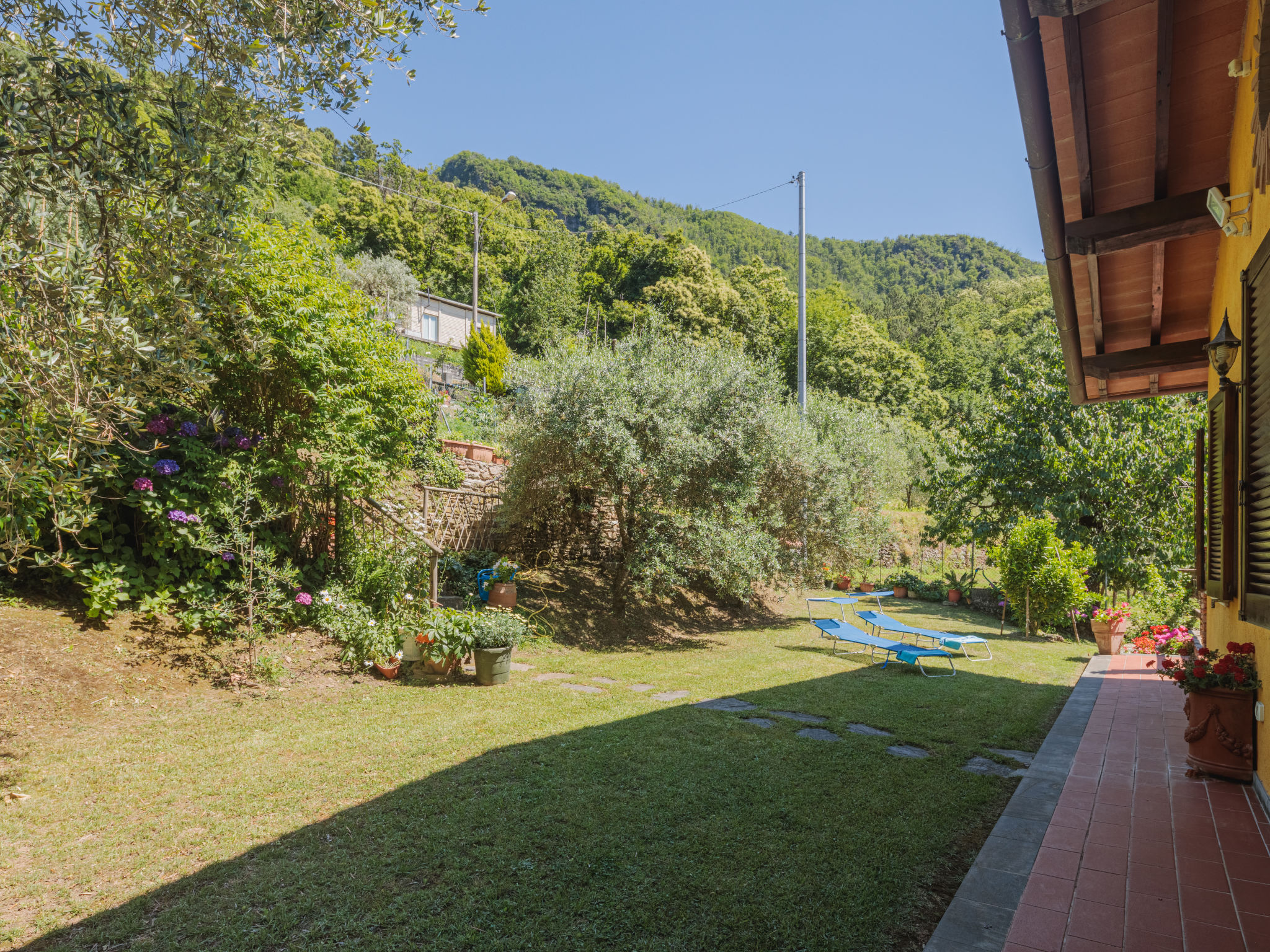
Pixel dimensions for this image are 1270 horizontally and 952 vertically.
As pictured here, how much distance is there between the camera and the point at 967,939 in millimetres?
2629

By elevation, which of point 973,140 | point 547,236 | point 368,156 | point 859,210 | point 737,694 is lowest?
point 737,694

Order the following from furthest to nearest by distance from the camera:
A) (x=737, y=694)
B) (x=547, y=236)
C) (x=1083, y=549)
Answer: (x=547, y=236)
(x=1083, y=549)
(x=737, y=694)

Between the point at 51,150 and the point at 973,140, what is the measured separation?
939cm

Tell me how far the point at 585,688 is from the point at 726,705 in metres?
1.57

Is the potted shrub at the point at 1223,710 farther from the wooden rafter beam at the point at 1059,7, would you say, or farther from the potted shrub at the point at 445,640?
the potted shrub at the point at 445,640

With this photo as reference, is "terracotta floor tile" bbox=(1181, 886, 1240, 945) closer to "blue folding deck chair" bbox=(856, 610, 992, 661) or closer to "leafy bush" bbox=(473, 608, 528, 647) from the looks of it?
"leafy bush" bbox=(473, 608, 528, 647)

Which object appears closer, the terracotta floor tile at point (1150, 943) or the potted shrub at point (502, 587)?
the terracotta floor tile at point (1150, 943)

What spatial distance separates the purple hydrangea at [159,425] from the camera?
21.0 ft

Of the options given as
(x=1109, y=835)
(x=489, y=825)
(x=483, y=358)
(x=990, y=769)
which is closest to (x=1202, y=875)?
(x=1109, y=835)

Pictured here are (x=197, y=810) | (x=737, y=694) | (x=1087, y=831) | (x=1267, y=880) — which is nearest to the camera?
(x=1267, y=880)

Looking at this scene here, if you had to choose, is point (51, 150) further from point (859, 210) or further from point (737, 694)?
point (859, 210)

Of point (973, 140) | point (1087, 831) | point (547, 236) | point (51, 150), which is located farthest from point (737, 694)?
point (547, 236)

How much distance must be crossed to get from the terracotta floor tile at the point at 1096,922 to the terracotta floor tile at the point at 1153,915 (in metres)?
0.03

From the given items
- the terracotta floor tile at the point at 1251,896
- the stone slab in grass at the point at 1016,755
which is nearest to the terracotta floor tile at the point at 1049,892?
the terracotta floor tile at the point at 1251,896
